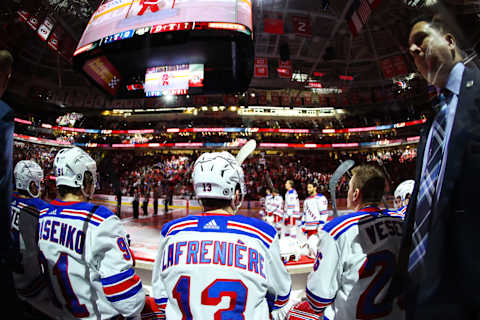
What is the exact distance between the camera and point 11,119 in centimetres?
103

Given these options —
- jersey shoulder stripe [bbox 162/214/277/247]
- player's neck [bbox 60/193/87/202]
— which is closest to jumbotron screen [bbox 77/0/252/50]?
player's neck [bbox 60/193/87/202]

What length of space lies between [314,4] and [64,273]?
44.5ft

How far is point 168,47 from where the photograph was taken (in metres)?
5.57

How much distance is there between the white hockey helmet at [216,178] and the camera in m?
1.54

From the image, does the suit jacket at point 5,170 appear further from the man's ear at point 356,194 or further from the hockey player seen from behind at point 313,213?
the hockey player seen from behind at point 313,213

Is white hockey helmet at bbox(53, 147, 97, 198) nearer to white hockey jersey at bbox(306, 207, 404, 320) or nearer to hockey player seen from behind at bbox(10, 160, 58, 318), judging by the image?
hockey player seen from behind at bbox(10, 160, 58, 318)

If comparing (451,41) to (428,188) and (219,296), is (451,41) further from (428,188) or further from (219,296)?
(219,296)

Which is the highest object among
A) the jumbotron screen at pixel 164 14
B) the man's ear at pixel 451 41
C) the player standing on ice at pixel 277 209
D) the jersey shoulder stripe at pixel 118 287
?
the jumbotron screen at pixel 164 14

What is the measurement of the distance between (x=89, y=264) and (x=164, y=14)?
15.0 feet

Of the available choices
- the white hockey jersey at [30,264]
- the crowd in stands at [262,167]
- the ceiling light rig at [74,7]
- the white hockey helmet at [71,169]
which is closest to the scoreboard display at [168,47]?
the ceiling light rig at [74,7]

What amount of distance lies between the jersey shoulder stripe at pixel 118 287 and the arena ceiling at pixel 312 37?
2.54 m

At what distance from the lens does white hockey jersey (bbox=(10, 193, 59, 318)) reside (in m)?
1.87

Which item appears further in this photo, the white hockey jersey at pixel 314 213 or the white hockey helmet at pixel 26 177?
the white hockey jersey at pixel 314 213

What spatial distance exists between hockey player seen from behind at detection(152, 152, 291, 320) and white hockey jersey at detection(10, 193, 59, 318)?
1.11 meters
